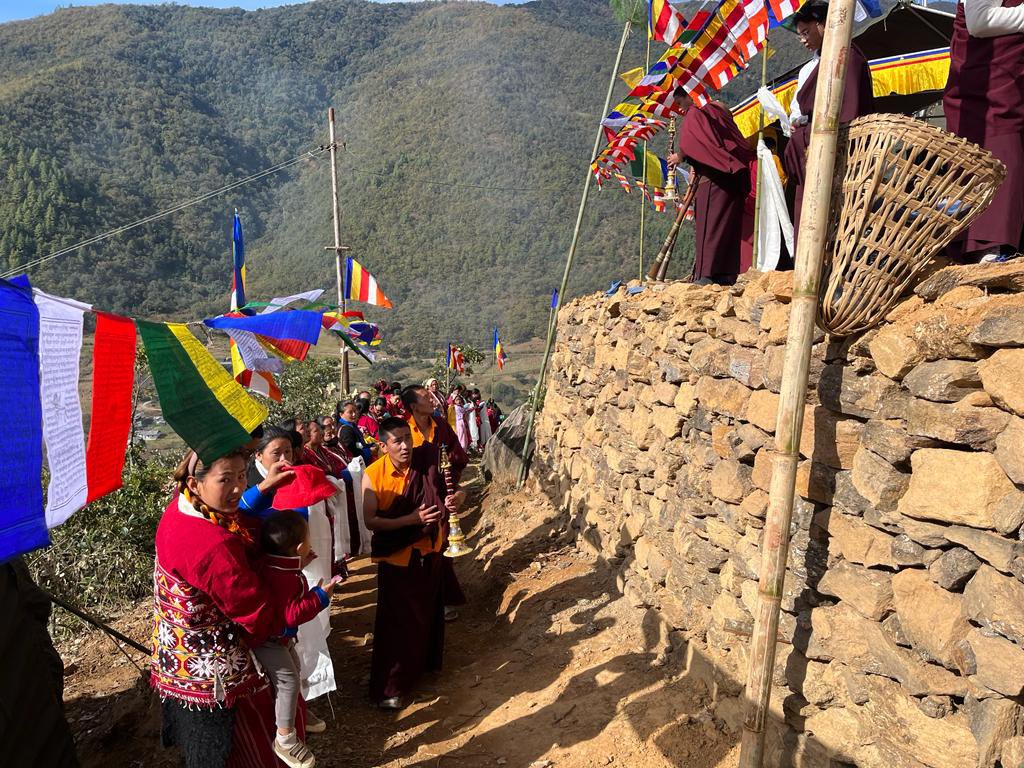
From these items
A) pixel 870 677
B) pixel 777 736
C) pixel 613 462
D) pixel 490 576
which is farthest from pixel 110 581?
pixel 870 677

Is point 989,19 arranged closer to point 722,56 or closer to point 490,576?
point 722,56

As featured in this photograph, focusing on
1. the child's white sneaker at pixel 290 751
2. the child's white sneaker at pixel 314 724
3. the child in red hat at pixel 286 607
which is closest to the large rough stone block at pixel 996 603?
the child in red hat at pixel 286 607

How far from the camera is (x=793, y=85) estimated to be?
6.18m

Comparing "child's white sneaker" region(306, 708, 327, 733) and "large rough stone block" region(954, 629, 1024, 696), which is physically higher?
"large rough stone block" region(954, 629, 1024, 696)

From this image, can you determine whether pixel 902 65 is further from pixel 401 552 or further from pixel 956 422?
pixel 401 552

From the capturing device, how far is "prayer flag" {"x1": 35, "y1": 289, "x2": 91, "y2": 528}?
7.13ft

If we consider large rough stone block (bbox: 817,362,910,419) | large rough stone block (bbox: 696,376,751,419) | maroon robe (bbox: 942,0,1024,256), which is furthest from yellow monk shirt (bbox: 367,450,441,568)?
maroon robe (bbox: 942,0,1024,256)

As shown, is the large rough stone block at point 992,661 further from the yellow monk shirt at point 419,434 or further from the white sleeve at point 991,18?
the yellow monk shirt at point 419,434

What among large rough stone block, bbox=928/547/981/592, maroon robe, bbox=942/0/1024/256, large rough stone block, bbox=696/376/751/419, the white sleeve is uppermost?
the white sleeve

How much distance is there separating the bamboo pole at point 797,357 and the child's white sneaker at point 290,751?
1.81 metres

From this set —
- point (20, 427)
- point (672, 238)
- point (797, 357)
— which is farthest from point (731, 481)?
point (20, 427)

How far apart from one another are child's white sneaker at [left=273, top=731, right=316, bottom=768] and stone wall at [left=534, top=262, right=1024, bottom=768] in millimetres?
1927

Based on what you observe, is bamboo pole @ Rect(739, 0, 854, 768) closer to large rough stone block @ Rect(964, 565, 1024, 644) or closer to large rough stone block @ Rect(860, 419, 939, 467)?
large rough stone block @ Rect(860, 419, 939, 467)

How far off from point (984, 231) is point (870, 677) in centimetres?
185
